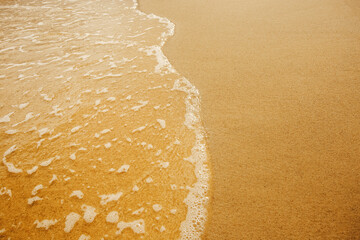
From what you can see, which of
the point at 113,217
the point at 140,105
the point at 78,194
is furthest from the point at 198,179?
the point at 140,105

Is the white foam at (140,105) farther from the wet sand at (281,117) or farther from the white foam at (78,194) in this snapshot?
the white foam at (78,194)

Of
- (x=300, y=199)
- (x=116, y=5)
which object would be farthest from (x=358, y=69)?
(x=116, y=5)

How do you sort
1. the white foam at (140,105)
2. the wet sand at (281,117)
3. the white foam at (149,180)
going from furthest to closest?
1. the white foam at (140,105)
2. the white foam at (149,180)
3. the wet sand at (281,117)

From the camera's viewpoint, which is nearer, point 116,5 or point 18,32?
point 18,32

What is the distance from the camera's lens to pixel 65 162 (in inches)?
71.7

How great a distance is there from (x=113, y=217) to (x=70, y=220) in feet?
1.13

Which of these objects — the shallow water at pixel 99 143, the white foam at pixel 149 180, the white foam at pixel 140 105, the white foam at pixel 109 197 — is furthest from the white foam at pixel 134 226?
the white foam at pixel 140 105

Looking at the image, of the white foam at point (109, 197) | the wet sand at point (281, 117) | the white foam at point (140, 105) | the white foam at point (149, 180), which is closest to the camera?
the wet sand at point (281, 117)

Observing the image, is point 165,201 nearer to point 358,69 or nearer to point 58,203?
point 58,203

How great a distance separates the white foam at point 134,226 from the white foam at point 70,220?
14.1 inches

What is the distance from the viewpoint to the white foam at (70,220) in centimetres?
142

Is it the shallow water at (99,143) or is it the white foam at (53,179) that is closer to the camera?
the shallow water at (99,143)

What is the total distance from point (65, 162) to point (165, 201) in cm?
110

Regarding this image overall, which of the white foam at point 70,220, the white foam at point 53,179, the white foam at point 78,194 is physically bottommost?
the white foam at point 70,220
